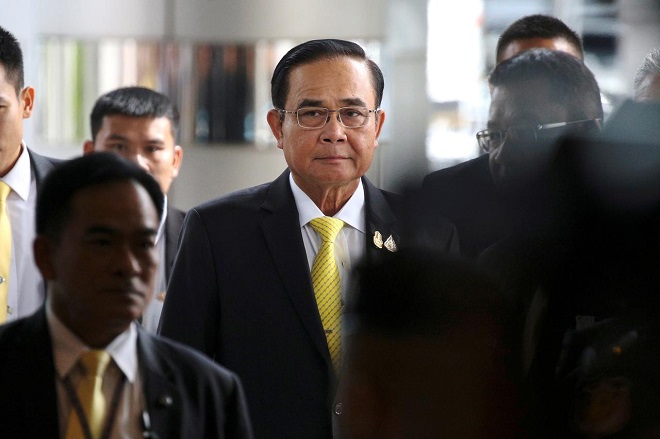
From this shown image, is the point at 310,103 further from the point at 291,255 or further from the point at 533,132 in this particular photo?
the point at 533,132

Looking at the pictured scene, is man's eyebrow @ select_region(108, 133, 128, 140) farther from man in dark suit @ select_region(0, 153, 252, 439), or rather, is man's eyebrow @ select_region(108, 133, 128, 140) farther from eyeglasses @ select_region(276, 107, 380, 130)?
man in dark suit @ select_region(0, 153, 252, 439)

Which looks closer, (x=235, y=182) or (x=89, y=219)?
(x=89, y=219)

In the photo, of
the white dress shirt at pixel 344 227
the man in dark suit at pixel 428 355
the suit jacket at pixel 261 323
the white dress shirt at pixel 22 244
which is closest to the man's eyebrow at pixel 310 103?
the white dress shirt at pixel 344 227

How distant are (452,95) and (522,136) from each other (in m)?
5.09

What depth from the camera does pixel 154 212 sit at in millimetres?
1534

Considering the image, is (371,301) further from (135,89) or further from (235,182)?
(235,182)

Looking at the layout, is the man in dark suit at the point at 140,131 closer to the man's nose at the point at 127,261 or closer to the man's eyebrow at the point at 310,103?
the man's eyebrow at the point at 310,103

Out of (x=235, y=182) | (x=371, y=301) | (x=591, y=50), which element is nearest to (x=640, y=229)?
(x=371, y=301)

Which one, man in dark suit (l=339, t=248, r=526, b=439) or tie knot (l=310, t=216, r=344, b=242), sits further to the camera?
tie knot (l=310, t=216, r=344, b=242)

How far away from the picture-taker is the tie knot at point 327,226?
90.7 inches

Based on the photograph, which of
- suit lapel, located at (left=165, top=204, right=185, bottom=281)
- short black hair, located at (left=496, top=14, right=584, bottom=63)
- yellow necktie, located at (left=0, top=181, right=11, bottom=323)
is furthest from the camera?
short black hair, located at (left=496, top=14, right=584, bottom=63)

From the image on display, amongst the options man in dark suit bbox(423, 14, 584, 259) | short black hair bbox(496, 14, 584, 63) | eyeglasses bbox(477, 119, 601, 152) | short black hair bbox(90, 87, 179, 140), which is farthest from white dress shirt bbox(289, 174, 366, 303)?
short black hair bbox(90, 87, 179, 140)

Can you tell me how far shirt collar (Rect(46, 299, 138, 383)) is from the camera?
4.90 ft

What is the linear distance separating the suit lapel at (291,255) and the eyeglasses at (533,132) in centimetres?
54
